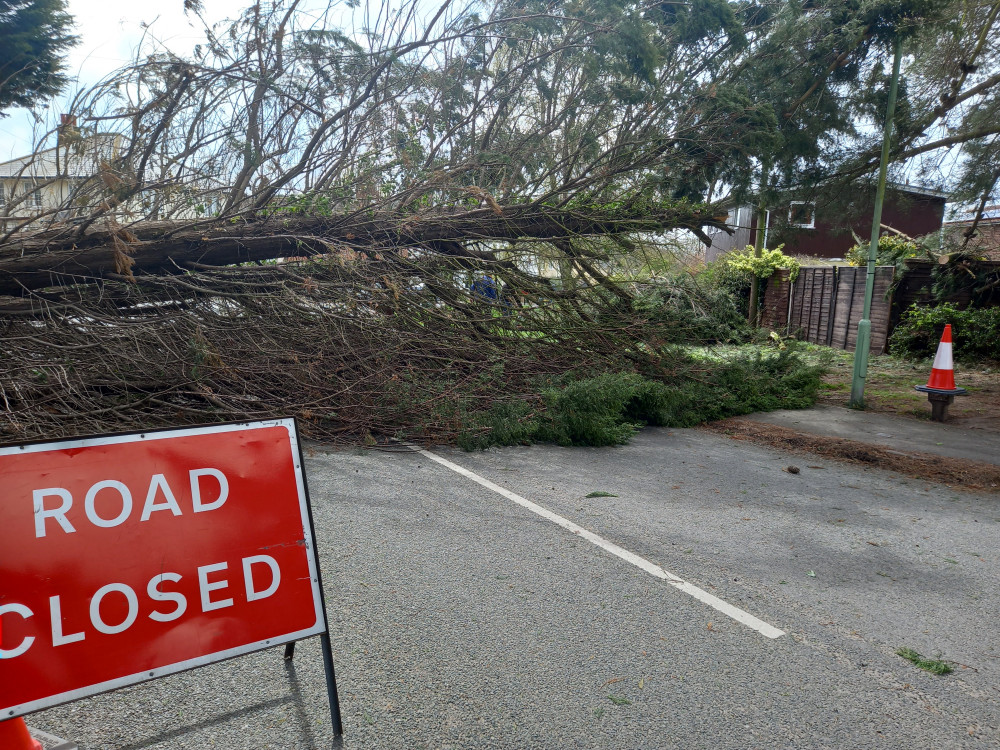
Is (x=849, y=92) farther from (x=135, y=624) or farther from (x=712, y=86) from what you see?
(x=135, y=624)

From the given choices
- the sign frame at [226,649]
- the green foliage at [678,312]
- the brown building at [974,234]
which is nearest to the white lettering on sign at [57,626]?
the sign frame at [226,649]

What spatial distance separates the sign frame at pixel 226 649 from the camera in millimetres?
2311

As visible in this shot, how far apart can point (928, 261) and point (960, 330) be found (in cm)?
181

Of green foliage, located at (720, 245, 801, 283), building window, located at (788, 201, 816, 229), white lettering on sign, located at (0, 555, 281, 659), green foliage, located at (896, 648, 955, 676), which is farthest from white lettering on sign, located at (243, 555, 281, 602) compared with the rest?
green foliage, located at (720, 245, 801, 283)

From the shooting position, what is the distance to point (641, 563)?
4398 mm

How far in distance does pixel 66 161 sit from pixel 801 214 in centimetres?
1072

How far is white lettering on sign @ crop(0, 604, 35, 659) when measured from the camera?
2207mm

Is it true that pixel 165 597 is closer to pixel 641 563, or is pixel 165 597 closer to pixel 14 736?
pixel 14 736

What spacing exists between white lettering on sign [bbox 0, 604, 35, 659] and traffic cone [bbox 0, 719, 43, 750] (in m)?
0.20

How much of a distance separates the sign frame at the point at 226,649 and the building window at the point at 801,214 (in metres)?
10.9

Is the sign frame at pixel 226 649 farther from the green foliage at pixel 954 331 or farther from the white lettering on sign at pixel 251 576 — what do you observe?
the green foliage at pixel 954 331

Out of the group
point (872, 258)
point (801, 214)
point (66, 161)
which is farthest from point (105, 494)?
point (801, 214)

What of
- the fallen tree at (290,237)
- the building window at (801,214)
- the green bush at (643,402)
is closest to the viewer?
the green bush at (643,402)

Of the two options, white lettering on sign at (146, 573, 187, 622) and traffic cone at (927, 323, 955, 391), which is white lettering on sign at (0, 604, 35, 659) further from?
traffic cone at (927, 323, 955, 391)
